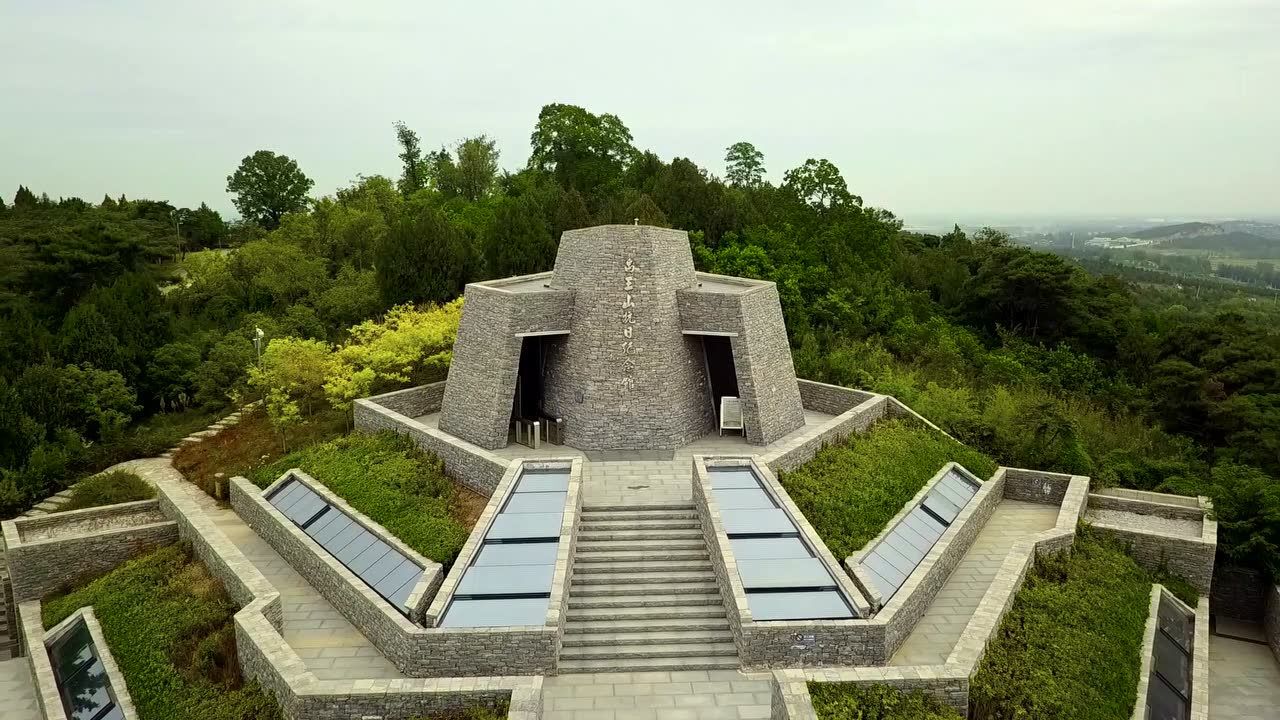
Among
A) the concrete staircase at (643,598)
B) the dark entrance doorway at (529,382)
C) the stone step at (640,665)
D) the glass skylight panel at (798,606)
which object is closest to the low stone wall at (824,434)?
the concrete staircase at (643,598)

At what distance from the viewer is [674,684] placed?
11.2 m

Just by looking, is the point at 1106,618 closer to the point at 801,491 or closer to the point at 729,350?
the point at 801,491

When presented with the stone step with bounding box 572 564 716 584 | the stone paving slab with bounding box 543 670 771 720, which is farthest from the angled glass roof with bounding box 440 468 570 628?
the stone paving slab with bounding box 543 670 771 720

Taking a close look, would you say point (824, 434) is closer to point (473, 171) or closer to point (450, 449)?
point (450, 449)

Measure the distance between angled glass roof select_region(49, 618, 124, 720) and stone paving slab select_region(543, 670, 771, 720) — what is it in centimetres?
751

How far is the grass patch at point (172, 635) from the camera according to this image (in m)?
11.4

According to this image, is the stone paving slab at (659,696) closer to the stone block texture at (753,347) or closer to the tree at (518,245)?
the stone block texture at (753,347)

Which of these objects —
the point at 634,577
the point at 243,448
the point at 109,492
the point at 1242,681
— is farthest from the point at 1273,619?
the point at 109,492

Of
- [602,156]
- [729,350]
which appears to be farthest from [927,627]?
[602,156]

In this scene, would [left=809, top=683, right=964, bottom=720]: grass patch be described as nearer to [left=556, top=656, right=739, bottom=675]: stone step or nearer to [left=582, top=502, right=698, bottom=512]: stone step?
[left=556, top=656, right=739, bottom=675]: stone step

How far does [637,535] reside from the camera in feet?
46.4

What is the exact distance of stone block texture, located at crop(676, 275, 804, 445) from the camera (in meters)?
18.5

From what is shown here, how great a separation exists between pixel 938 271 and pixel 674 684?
41759mm

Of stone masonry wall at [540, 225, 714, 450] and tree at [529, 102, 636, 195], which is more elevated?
tree at [529, 102, 636, 195]
